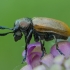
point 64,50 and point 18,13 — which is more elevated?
point 64,50

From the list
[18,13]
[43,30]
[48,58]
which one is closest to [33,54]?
[48,58]

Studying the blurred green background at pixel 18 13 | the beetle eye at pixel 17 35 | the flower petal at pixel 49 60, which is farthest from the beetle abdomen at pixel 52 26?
the blurred green background at pixel 18 13

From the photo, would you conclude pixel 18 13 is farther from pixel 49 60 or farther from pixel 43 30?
pixel 49 60

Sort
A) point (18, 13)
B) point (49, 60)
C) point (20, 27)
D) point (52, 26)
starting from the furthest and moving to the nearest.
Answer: point (18, 13) < point (20, 27) < point (52, 26) < point (49, 60)

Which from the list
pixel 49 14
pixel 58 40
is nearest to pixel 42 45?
pixel 58 40

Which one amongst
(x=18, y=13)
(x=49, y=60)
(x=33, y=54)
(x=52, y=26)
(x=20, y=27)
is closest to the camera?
(x=49, y=60)

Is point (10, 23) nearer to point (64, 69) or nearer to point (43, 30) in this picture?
point (43, 30)

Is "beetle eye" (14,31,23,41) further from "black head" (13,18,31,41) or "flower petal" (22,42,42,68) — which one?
"flower petal" (22,42,42,68)
